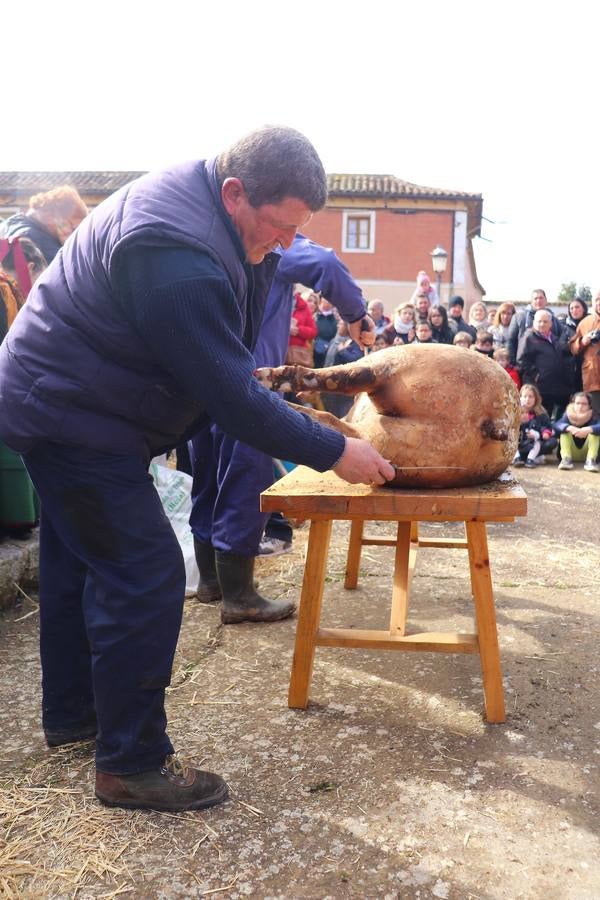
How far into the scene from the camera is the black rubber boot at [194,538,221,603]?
3.78 metres

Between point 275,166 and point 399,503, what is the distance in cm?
106

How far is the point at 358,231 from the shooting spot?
85.4 feet

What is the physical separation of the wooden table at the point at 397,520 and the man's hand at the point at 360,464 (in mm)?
176

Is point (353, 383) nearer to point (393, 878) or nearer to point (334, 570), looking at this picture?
point (393, 878)

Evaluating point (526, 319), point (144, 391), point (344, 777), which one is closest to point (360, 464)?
point (144, 391)

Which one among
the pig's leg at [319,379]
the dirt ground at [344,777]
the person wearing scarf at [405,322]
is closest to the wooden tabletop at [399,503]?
the pig's leg at [319,379]

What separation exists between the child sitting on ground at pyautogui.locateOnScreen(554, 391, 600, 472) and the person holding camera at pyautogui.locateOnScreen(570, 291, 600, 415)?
0.10m

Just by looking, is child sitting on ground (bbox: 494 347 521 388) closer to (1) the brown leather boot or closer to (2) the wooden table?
(2) the wooden table

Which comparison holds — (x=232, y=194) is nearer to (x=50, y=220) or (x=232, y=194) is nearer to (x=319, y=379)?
(x=319, y=379)

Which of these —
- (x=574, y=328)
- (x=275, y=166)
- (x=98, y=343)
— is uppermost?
(x=275, y=166)

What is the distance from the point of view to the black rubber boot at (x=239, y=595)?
3.44 metres

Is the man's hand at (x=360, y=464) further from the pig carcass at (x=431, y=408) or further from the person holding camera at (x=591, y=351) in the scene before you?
the person holding camera at (x=591, y=351)

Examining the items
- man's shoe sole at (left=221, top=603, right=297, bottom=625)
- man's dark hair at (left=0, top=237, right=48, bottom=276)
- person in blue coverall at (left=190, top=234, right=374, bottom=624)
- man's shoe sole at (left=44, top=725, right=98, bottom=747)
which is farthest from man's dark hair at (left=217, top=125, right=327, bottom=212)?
man's dark hair at (left=0, top=237, right=48, bottom=276)

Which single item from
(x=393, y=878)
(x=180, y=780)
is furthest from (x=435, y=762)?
(x=180, y=780)
